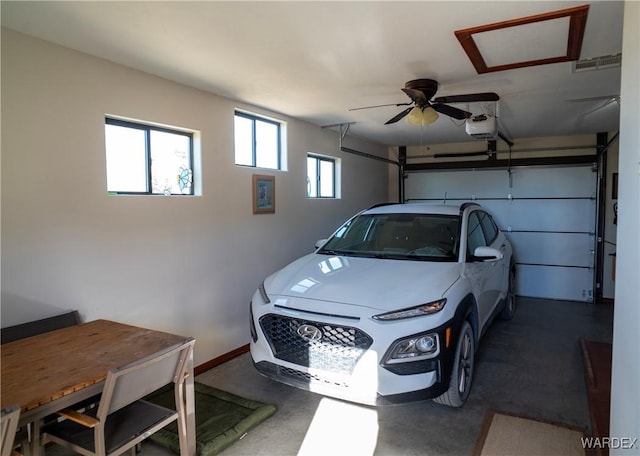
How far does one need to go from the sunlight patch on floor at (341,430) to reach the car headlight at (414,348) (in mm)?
616

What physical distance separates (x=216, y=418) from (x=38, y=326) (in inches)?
50.4

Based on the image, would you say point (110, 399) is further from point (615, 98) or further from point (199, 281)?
point (615, 98)

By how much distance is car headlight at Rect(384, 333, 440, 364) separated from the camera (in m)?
2.32

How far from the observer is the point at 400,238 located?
140 inches

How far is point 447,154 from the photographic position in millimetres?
6863

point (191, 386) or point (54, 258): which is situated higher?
point (54, 258)

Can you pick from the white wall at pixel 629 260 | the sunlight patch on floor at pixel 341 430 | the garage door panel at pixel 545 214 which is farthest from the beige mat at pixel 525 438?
the garage door panel at pixel 545 214

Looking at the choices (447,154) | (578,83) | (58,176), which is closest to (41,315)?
(58,176)

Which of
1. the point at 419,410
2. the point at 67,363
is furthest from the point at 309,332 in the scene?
the point at 67,363

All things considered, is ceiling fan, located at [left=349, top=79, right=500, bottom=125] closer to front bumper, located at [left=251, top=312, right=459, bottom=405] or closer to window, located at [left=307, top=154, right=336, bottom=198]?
front bumper, located at [left=251, top=312, right=459, bottom=405]

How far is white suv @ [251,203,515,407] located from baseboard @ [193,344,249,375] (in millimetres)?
1077

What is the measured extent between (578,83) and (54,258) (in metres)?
4.28

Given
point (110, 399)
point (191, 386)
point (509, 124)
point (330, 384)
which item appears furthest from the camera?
point (509, 124)

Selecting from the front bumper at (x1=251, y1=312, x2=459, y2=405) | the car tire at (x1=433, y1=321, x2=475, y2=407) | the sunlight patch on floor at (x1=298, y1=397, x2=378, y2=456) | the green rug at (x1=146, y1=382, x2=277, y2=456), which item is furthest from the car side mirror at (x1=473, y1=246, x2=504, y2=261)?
the green rug at (x1=146, y1=382, x2=277, y2=456)
